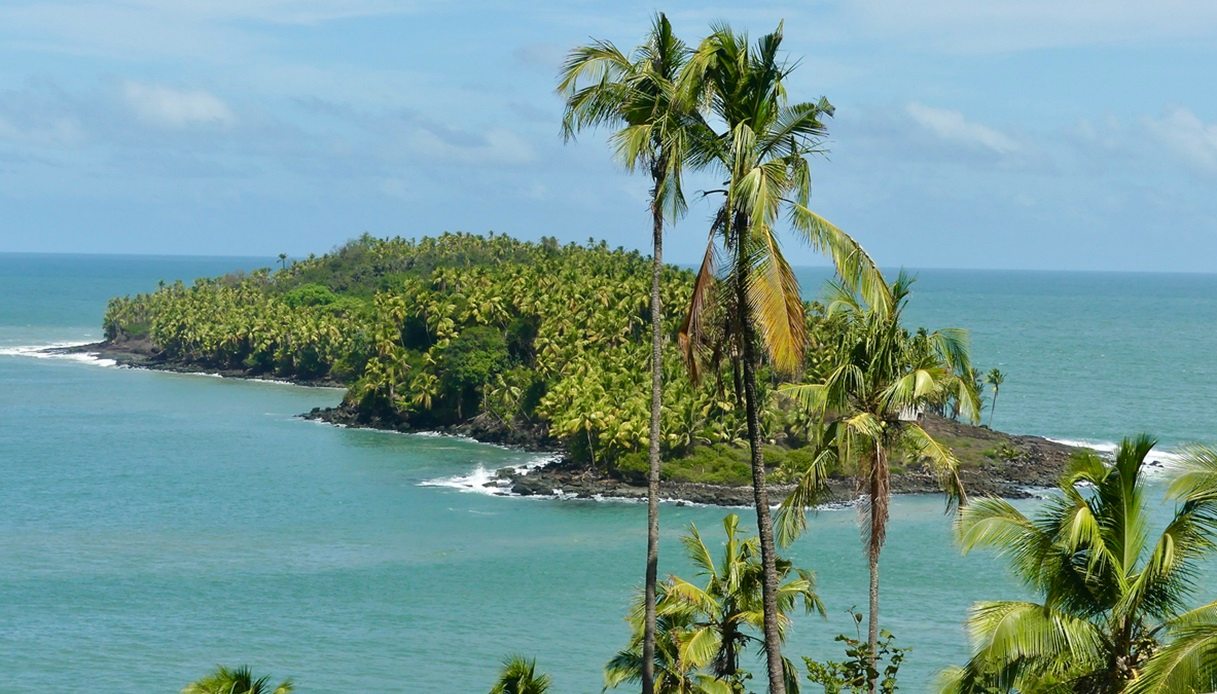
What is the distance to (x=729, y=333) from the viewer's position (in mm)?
16828

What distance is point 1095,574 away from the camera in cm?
1384

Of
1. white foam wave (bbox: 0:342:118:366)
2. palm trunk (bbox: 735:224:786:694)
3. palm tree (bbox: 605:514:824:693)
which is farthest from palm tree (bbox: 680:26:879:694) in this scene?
white foam wave (bbox: 0:342:118:366)

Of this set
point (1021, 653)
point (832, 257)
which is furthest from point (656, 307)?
point (1021, 653)

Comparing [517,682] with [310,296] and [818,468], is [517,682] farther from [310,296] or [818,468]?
[310,296]

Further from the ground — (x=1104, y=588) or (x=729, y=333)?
(x=729, y=333)

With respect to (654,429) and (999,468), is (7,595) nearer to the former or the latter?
(654,429)

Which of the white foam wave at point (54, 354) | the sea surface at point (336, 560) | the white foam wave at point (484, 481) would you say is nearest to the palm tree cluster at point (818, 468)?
the sea surface at point (336, 560)

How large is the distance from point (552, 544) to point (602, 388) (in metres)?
18.3

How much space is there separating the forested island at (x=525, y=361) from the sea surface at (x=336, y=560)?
3565mm

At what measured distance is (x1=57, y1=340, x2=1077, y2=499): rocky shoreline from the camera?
71.2m

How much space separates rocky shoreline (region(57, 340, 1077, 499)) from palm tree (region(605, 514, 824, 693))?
43.2 metres

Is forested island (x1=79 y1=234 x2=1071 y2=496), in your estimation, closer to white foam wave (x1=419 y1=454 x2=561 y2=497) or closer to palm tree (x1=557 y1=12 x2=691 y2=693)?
white foam wave (x1=419 y1=454 x2=561 y2=497)

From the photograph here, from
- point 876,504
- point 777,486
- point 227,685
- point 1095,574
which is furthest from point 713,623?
point 777,486

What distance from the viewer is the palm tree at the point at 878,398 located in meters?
18.8
